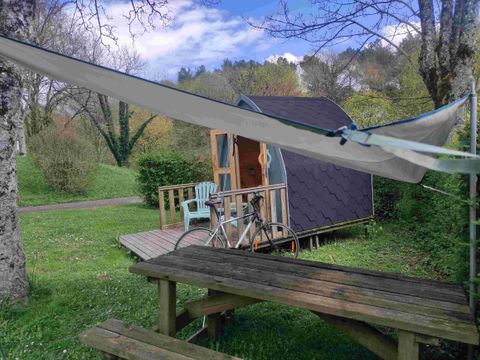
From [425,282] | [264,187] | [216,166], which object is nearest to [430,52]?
[264,187]

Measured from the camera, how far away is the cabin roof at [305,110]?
246 inches

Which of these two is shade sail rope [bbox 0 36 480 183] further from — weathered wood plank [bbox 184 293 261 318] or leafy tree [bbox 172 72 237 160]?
leafy tree [bbox 172 72 237 160]

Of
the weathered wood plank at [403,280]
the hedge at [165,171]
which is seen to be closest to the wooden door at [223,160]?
the hedge at [165,171]

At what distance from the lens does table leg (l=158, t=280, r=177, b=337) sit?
2.46 m

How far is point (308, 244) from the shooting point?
6.24 m

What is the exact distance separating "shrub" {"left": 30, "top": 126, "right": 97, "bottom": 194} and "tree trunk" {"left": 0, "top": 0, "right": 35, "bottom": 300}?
9.67 metres

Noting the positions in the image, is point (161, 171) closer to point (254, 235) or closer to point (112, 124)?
point (254, 235)

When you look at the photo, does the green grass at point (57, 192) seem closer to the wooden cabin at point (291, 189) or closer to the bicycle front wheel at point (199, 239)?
the wooden cabin at point (291, 189)

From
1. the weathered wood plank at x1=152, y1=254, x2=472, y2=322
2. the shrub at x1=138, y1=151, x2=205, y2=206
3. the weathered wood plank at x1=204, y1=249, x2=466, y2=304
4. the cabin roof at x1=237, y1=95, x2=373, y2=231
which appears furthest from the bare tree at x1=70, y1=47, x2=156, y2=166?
the weathered wood plank at x1=204, y1=249, x2=466, y2=304

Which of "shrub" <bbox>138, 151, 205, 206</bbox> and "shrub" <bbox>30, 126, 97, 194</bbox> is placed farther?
"shrub" <bbox>30, 126, 97, 194</bbox>

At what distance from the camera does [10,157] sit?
3287 millimetres

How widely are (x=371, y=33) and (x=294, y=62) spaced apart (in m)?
15.4

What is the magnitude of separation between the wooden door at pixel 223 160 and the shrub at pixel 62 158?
7220 mm

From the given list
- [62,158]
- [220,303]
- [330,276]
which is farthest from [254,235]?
[62,158]
